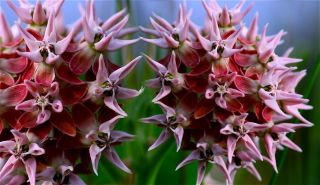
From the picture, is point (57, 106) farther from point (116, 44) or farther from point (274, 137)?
point (274, 137)

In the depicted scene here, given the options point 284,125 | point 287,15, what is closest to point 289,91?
point 284,125

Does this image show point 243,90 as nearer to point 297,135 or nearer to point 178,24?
point 178,24

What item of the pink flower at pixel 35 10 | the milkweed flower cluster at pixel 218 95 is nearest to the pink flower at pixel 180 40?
the milkweed flower cluster at pixel 218 95

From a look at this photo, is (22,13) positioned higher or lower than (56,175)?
higher

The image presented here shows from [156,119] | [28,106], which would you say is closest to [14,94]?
[28,106]

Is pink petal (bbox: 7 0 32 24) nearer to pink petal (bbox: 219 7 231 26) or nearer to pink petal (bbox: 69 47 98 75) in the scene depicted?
pink petal (bbox: 69 47 98 75)

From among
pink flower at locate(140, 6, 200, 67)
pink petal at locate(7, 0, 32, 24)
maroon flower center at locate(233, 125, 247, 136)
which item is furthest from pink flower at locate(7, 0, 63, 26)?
maroon flower center at locate(233, 125, 247, 136)
